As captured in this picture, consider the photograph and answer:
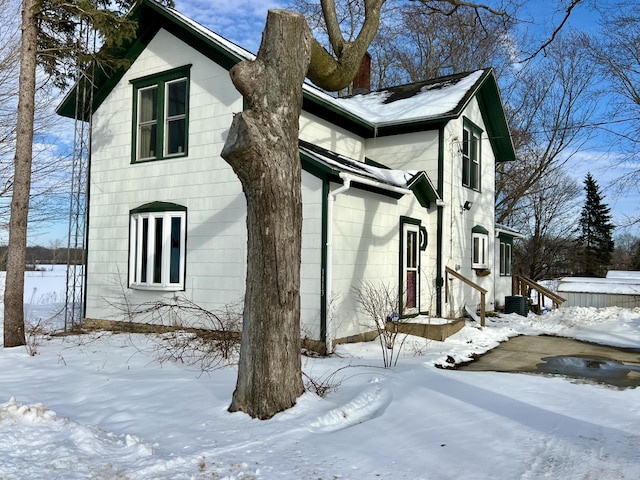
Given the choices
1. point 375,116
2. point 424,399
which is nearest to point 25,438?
point 424,399

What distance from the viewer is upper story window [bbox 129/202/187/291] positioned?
10.5m

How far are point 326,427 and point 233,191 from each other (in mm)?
6213

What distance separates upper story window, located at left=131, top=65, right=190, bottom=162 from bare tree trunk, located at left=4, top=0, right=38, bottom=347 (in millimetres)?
2663

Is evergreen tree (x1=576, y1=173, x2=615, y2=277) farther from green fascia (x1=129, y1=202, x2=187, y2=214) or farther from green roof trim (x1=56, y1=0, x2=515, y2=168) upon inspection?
green fascia (x1=129, y1=202, x2=187, y2=214)

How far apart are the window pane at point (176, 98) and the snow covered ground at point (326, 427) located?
6060 millimetres

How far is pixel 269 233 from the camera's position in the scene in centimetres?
466

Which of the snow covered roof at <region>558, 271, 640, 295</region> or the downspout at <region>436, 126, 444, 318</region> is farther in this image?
the snow covered roof at <region>558, 271, 640, 295</region>

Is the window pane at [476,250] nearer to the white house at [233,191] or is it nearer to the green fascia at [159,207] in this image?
the white house at [233,191]

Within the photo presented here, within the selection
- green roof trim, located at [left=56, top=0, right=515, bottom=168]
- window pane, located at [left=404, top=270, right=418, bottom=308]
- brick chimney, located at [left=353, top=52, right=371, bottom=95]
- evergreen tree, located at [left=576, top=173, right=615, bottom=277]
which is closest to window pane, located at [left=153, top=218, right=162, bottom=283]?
green roof trim, located at [left=56, top=0, right=515, bottom=168]

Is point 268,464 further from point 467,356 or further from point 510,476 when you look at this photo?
point 467,356

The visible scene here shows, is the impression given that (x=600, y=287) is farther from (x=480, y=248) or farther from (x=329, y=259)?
(x=329, y=259)

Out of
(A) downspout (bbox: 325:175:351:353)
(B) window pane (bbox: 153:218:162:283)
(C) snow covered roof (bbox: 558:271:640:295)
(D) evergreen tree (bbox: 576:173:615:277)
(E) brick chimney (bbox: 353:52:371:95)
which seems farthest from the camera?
(D) evergreen tree (bbox: 576:173:615:277)

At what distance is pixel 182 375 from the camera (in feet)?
21.3

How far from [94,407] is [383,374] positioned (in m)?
3.43
